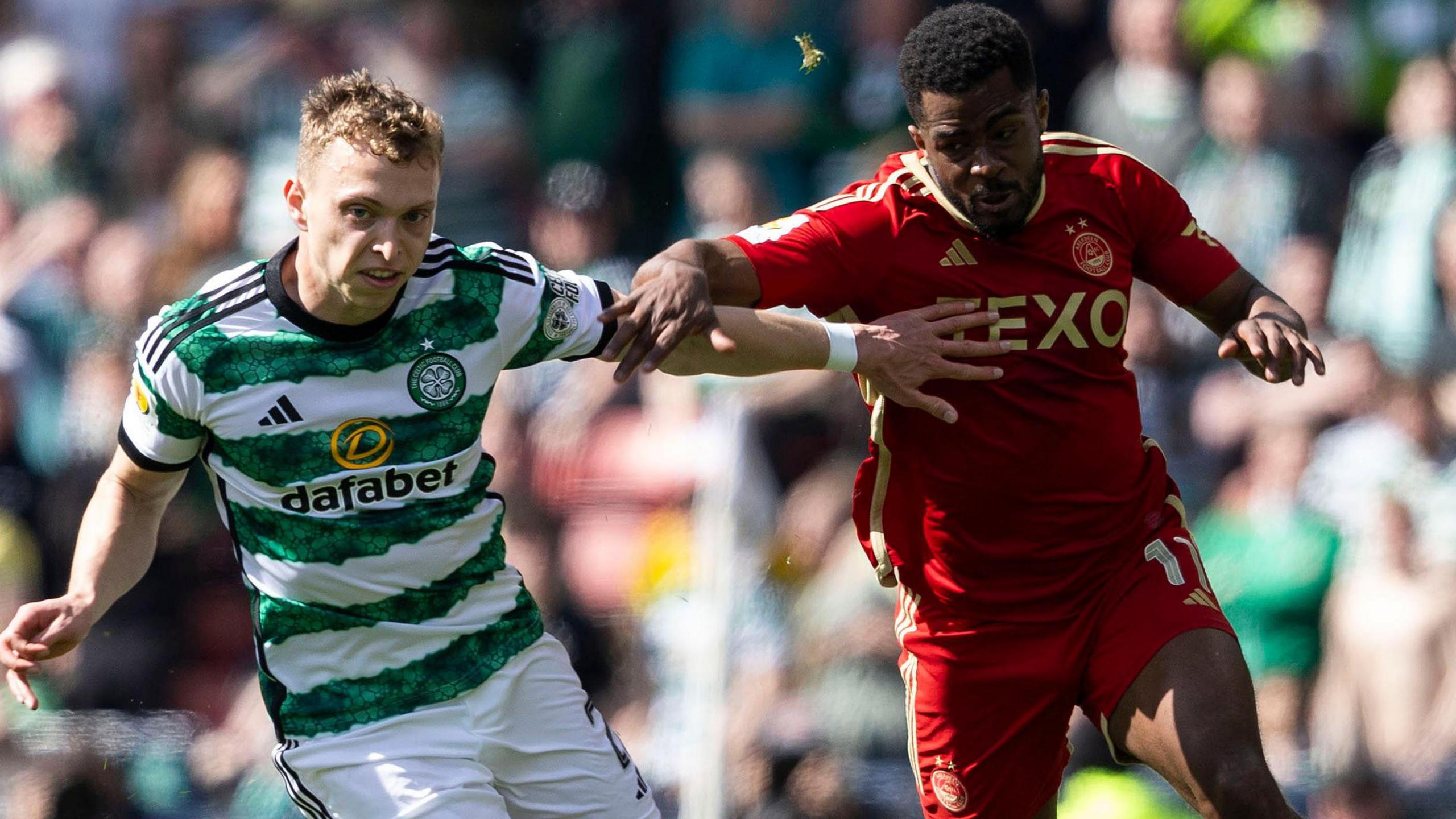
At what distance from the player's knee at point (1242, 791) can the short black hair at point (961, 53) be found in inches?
69.5

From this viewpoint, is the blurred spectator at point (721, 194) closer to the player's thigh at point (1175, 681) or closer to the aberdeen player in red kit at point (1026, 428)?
the aberdeen player in red kit at point (1026, 428)

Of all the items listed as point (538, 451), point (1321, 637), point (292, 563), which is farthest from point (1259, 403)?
point (292, 563)

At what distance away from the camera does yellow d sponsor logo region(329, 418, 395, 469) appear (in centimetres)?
391

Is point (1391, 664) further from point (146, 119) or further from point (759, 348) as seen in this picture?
point (146, 119)

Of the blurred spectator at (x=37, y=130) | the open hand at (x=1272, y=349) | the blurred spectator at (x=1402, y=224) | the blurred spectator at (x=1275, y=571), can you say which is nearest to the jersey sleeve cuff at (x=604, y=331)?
the open hand at (x=1272, y=349)

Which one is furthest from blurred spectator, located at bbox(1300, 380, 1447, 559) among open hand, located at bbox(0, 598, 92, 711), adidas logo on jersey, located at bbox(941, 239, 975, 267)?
open hand, located at bbox(0, 598, 92, 711)

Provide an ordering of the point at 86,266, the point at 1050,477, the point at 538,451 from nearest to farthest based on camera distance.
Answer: the point at 1050,477 < the point at 538,451 < the point at 86,266

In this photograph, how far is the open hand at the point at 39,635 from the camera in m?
3.88

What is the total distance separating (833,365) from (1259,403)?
3.48 metres

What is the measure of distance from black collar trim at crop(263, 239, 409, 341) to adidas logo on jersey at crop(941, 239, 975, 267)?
145 centimetres

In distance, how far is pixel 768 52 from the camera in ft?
25.5

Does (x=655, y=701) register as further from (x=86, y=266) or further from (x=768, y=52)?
(x=86, y=266)

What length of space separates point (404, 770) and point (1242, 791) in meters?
2.01

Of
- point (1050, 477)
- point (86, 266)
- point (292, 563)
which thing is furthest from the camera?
point (86, 266)
